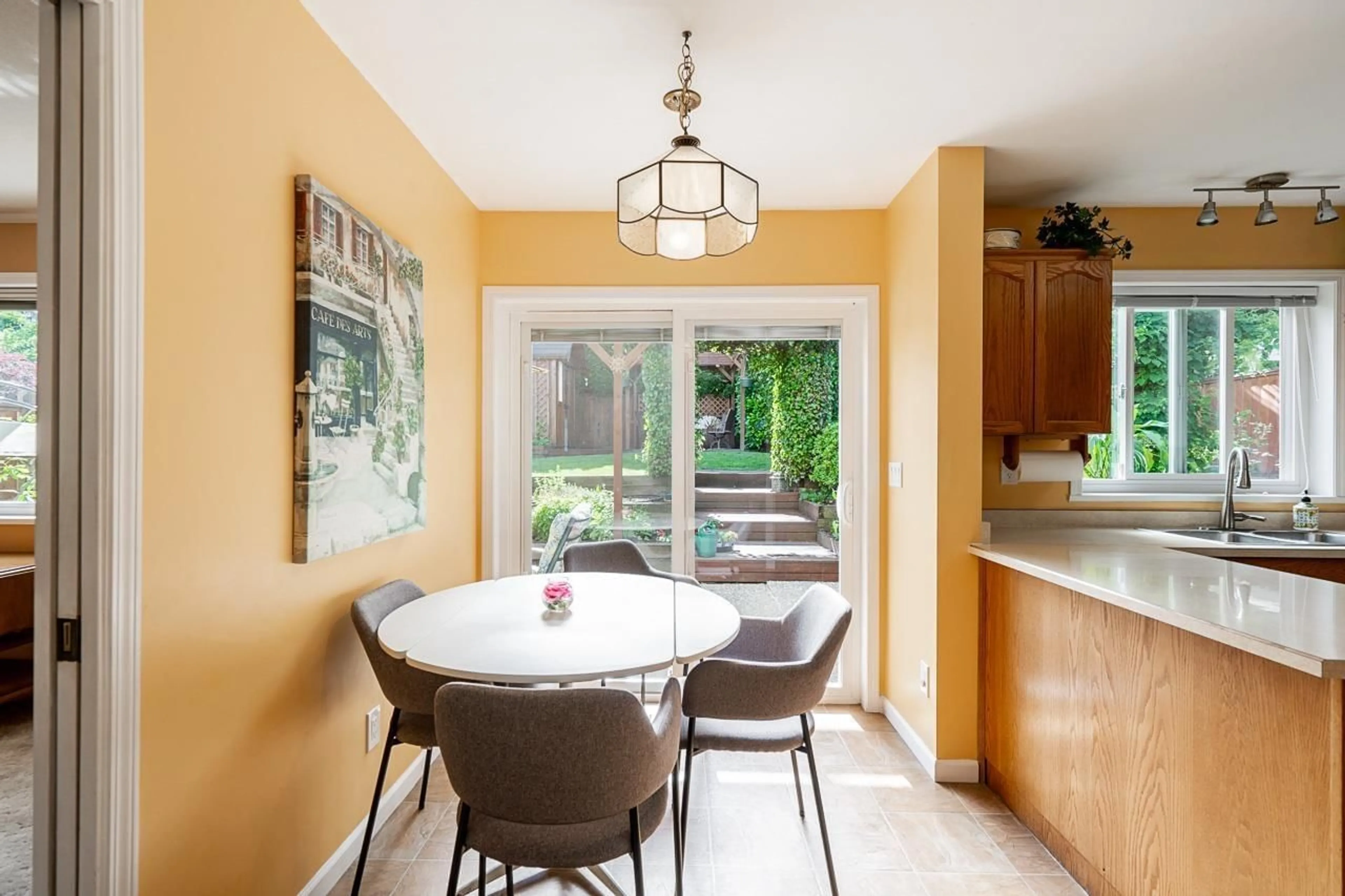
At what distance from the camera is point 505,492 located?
3426 mm

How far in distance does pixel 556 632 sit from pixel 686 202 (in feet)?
3.95

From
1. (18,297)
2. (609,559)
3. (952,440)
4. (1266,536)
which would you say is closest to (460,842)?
(18,297)

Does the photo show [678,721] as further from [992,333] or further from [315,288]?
[992,333]

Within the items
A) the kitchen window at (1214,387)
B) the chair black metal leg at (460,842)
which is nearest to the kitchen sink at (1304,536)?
the kitchen window at (1214,387)

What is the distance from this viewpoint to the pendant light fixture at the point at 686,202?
166cm

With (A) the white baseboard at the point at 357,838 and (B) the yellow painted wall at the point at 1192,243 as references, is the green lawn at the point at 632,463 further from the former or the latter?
(A) the white baseboard at the point at 357,838

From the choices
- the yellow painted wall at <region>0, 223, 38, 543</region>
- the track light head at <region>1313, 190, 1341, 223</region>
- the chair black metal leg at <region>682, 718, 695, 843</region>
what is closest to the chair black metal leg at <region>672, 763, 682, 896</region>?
the chair black metal leg at <region>682, 718, 695, 843</region>

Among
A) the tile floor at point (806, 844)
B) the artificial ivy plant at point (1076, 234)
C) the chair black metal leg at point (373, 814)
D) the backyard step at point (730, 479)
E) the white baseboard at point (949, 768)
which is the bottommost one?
the tile floor at point (806, 844)

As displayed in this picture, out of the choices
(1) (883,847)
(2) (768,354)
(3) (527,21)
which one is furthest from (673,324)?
(1) (883,847)

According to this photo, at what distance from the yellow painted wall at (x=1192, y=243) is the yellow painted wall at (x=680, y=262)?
2.22 ft

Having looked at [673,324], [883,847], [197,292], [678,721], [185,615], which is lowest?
[883,847]

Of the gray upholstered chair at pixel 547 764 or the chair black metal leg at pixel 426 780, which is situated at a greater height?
the gray upholstered chair at pixel 547 764

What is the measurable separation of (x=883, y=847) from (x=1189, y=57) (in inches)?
106

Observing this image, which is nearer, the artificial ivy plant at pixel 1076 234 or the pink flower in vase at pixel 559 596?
the pink flower in vase at pixel 559 596
